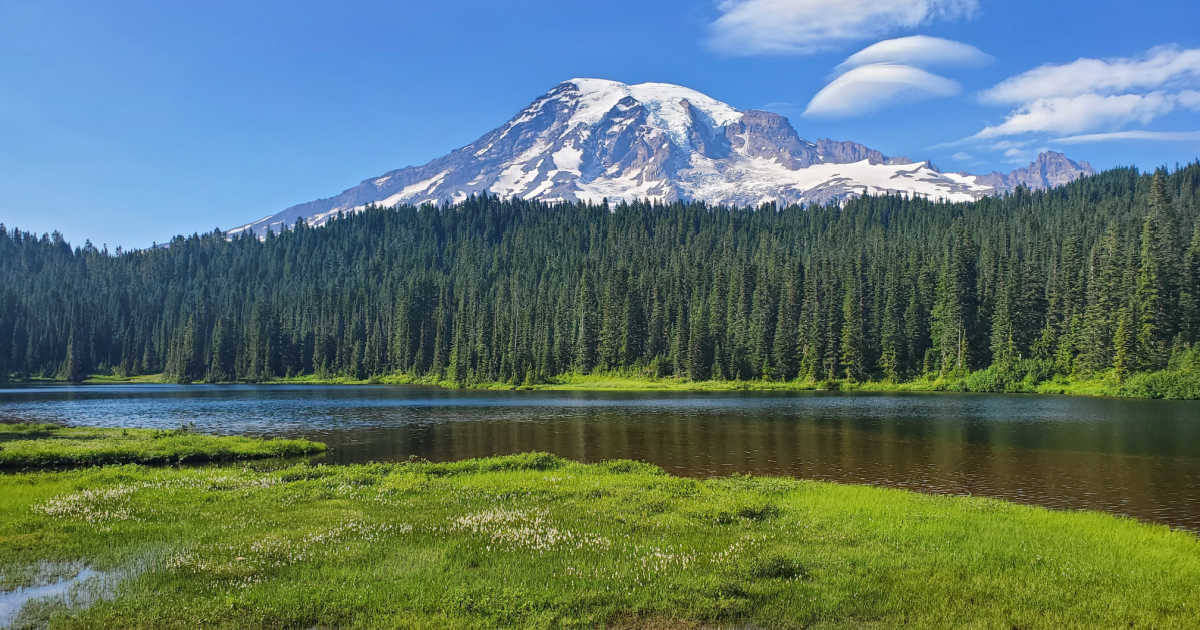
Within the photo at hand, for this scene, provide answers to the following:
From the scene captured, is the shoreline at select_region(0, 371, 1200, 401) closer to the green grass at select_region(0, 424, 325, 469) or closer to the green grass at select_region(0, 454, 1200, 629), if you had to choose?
the green grass at select_region(0, 424, 325, 469)

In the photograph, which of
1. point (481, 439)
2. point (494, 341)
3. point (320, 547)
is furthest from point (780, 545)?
point (494, 341)

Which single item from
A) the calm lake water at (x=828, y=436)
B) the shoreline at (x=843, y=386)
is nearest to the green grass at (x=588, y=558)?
the calm lake water at (x=828, y=436)

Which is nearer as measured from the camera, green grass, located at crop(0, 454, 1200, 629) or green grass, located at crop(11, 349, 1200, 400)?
green grass, located at crop(0, 454, 1200, 629)

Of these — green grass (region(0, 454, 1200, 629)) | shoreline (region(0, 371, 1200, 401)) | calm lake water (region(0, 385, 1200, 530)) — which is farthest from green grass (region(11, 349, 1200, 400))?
green grass (region(0, 454, 1200, 629))

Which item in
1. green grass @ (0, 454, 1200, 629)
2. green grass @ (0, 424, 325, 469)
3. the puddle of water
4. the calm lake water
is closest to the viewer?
green grass @ (0, 454, 1200, 629)

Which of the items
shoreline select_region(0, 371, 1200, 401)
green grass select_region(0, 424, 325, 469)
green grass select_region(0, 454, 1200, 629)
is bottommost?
shoreline select_region(0, 371, 1200, 401)

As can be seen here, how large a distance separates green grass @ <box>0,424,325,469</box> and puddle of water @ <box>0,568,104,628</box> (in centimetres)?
3226

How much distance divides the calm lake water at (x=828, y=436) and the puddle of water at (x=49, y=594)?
30211 mm

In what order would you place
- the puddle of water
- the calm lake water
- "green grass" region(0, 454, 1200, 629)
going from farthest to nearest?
the calm lake water, the puddle of water, "green grass" region(0, 454, 1200, 629)

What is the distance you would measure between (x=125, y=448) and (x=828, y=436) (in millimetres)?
54225

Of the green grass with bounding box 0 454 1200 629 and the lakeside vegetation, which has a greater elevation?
the green grass with bounding box 0 454 1200 629

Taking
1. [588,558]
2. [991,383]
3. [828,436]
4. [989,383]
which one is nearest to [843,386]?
[989,383]

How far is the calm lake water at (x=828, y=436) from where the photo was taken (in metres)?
Result: 38.3

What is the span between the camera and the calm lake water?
38344 millimetres
